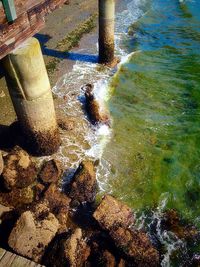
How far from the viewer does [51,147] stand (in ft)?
31.1

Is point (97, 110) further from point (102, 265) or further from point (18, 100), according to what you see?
point (102, 265)

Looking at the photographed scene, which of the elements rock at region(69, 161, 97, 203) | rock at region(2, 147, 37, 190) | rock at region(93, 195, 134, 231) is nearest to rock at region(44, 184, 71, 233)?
rock at region(69, 161, 97, 203)

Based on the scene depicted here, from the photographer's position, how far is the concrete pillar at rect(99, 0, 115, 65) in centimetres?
1204

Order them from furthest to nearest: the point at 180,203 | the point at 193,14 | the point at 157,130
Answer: the point at 193,14
the point at 157,130
the point at 180,203

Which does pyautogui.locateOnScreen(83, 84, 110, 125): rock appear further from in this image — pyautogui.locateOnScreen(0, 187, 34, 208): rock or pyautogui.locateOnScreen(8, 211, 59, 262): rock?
pyautogui.locateOnScreen(8, 211, 59, 262): rock

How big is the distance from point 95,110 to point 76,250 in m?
5.29

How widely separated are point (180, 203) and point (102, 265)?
306cm

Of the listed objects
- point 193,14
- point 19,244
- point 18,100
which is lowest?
point 193,14

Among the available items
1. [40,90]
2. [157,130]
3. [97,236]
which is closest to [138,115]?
[157,130]

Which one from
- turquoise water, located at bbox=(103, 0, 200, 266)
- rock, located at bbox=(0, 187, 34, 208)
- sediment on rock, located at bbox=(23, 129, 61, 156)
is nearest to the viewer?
rock, located at bbox=(0, 187, 34, 208)

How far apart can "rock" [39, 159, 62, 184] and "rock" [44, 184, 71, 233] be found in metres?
0.34

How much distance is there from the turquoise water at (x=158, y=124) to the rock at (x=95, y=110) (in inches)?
12.1

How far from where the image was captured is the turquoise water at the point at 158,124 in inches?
346

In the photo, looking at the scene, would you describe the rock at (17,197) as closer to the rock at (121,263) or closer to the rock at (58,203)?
the rock at (58,203)
